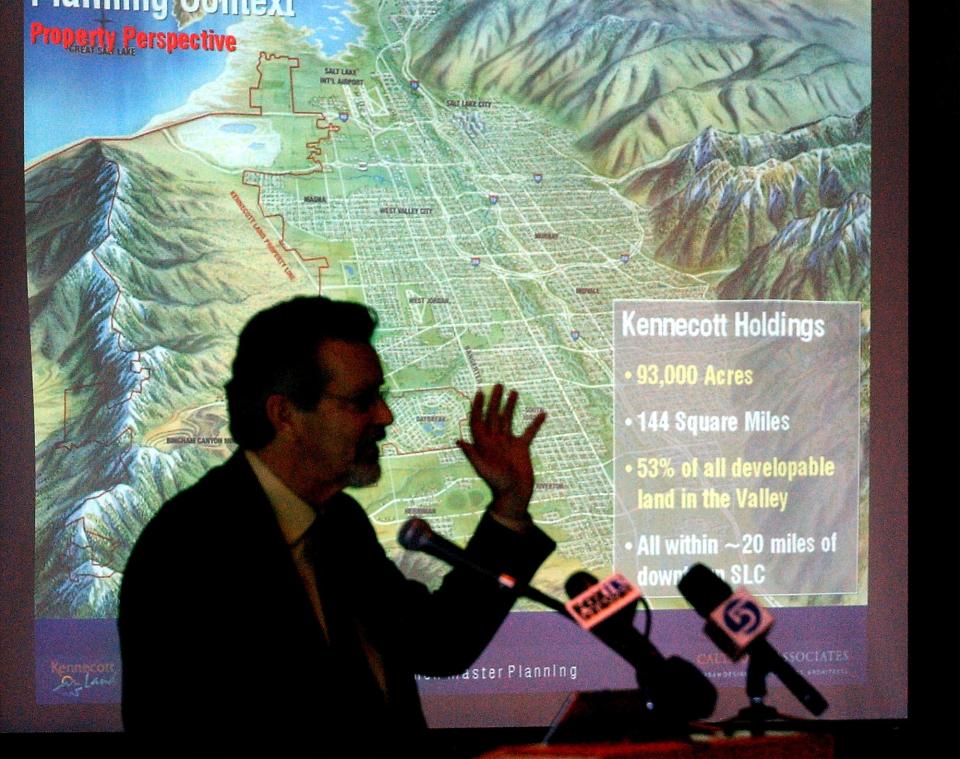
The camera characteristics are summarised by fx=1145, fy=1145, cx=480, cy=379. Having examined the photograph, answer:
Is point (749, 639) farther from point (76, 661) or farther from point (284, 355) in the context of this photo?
point (76, 661)

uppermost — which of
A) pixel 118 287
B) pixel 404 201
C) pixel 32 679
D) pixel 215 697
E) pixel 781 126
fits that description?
pixel 781 126

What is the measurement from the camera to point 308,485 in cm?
264

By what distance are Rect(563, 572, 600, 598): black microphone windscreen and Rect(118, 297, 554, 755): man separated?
0.18 metres

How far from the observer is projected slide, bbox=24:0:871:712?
3414 millimetres

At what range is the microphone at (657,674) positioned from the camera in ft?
6.11

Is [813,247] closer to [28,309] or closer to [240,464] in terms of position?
[240,464]

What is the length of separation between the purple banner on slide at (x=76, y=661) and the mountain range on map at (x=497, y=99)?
0.06 m

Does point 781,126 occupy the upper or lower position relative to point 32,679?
upper

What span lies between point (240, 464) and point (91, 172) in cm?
136

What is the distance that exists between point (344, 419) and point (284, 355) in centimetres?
30

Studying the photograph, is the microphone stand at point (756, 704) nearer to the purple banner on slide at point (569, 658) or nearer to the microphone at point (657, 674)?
the microphone at point (657, 674)

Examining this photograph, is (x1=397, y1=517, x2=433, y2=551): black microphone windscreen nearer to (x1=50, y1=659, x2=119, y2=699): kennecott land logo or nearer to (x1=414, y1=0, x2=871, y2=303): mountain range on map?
(x1=50, y1=659, x2=119, y2=699): kennecott land logo

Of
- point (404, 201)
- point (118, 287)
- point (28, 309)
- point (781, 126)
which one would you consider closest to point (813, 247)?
point (781, 126)

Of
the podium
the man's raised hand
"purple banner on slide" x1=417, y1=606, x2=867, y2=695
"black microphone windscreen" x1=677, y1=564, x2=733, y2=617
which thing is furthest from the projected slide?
the podium
